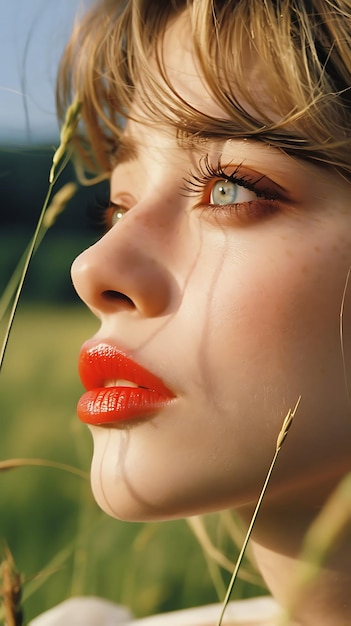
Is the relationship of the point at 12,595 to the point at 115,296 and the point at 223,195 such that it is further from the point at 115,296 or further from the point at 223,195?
the point at 223,195

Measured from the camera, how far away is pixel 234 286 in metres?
1.05

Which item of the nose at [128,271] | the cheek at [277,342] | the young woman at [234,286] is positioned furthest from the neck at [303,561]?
the nose at [128,271]

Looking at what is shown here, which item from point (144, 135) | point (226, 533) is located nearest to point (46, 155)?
point (144, 135)

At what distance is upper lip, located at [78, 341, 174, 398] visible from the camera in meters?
1.06

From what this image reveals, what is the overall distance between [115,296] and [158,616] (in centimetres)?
64

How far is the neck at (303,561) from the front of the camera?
1.14m

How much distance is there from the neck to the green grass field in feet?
1.26

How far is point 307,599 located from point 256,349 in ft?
1.22

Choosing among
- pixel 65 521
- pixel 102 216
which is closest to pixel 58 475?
pixel 65 521

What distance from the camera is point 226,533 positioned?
1898 mm

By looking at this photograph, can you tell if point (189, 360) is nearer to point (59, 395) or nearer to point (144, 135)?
point (144, 135)

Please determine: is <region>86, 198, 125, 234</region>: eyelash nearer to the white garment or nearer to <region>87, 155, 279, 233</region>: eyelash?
<region>87, 155, 279, 233</region>: eyelash

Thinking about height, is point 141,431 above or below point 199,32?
below

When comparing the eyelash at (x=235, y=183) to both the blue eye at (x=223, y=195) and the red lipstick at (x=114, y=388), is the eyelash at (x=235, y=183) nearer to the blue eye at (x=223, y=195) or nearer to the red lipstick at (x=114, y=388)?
the blue eye at (x=223, y=195)
